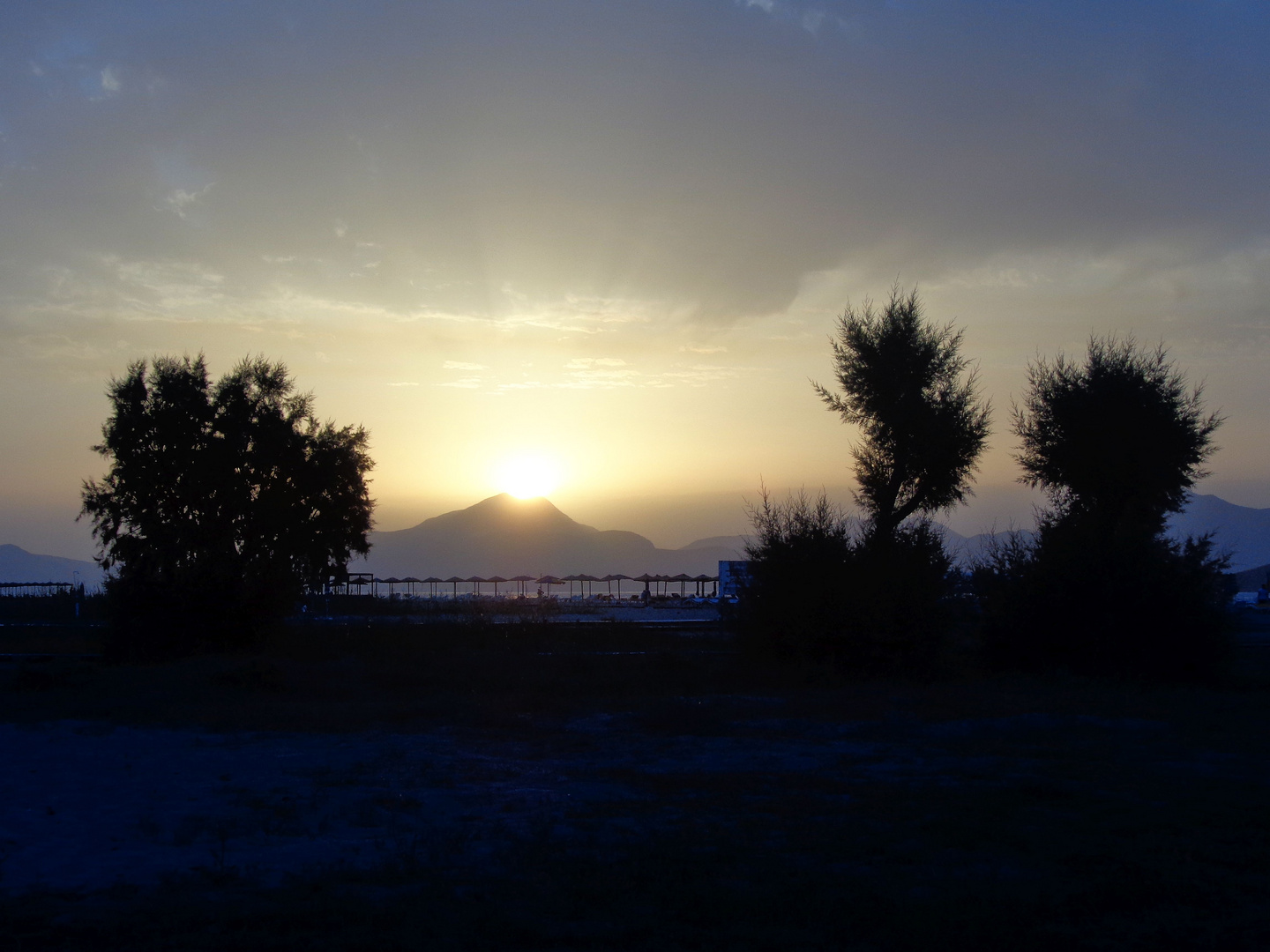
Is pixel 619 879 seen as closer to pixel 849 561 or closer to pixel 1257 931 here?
pixel 1257 931

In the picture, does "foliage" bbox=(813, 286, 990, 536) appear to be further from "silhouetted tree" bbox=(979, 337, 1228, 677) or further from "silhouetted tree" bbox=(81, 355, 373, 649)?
"silhouetted tree" bbox=(81, 355, 373, 649)

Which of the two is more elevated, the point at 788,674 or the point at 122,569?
the point at 122,569

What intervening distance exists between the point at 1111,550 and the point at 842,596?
6456 mm

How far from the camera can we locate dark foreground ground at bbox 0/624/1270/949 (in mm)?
5996

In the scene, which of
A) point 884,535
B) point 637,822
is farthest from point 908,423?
point 637,822

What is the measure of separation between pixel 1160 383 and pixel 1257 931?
2406 cm

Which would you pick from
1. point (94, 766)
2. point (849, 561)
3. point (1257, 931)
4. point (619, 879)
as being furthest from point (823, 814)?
point (849, 561)

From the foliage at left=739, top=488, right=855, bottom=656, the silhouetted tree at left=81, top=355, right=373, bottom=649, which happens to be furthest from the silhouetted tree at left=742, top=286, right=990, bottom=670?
the silhouetted tree at left=81, top=355, right=373, bottom=649

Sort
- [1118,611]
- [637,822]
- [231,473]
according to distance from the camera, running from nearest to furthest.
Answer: [637,822]
[1118,611]
[231,473]

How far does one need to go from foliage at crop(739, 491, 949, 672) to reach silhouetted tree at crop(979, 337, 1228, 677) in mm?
2327

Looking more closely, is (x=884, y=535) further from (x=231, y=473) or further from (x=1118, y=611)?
(x=231, y=473)

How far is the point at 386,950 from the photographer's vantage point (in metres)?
5.50

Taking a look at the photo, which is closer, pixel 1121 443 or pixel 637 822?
pixel 637 822

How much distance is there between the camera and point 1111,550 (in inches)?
928
